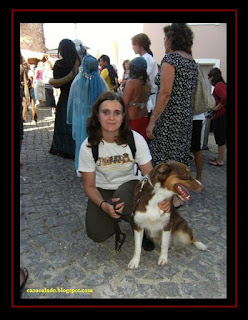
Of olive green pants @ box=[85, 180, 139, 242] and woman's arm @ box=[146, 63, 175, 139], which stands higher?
woman's arm @ box=[146, 63, 175, 139]

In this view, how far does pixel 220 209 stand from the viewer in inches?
151

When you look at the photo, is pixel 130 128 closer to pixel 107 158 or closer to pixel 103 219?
pixel 107 158

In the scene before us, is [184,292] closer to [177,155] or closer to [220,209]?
[177,155]

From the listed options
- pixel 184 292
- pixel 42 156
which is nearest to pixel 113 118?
pixel 184 292

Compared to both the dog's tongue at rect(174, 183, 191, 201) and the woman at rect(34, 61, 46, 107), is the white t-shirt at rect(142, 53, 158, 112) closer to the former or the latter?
the dog's tongue at rect(174, 183, 191, 201)

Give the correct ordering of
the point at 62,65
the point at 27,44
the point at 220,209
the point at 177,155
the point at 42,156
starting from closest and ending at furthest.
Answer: the point at 177,155 → the point at 220,209 → the point at 62,65 → the point at 42,156 → the point at 27,44

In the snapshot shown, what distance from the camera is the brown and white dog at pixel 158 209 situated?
2.26 metres

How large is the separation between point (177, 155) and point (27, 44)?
2492 centimetres

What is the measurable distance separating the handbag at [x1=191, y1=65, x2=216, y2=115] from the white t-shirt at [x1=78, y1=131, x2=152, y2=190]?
105 cm

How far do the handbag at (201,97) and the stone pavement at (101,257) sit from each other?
1.48m

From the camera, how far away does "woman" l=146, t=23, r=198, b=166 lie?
2.91m

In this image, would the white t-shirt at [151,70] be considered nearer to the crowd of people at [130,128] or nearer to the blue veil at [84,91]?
the crowd of people at [130,128]

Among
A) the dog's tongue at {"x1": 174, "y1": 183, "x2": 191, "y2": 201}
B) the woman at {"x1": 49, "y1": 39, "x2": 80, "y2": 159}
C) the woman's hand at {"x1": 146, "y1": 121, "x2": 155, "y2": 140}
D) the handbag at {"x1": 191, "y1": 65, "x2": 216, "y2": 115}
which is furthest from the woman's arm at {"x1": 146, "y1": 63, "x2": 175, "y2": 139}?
the woman at {"x1": 49, "y1": 39, "x2": 80, "y2": 159}
